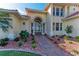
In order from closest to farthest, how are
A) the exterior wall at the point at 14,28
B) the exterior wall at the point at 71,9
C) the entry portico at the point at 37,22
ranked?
the exterior wall at the point at 14,28 → the entry portico at the point at 37,22 → the exterior wall at the point at 71,9

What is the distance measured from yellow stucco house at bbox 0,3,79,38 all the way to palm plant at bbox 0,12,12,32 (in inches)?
5.1

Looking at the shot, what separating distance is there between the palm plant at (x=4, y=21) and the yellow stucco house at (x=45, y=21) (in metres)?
0.13

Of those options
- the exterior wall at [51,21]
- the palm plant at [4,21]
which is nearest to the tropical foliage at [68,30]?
the exterior wall at [51,21]

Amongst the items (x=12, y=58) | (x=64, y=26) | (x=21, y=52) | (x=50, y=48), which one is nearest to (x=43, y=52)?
(x=50, y=48)

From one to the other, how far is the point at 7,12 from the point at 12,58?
158cm

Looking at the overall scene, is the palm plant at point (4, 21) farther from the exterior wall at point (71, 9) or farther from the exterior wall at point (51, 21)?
the exterior wall at point (71, 9)

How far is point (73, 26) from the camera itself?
18.3 ft

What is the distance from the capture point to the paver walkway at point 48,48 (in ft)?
16.1

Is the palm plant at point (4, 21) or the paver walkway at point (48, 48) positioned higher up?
the palm plant at point (4, 21)

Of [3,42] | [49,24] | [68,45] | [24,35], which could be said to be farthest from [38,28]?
[3,42]

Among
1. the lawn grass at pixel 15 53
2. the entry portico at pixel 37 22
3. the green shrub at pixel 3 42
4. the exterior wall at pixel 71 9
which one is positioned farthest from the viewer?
the exterior wall at pixel 71 9

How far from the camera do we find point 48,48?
512 centimetres

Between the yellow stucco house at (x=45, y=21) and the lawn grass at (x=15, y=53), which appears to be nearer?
the lawn grass at (x=15, y=53)

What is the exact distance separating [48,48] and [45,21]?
1.03 meters
